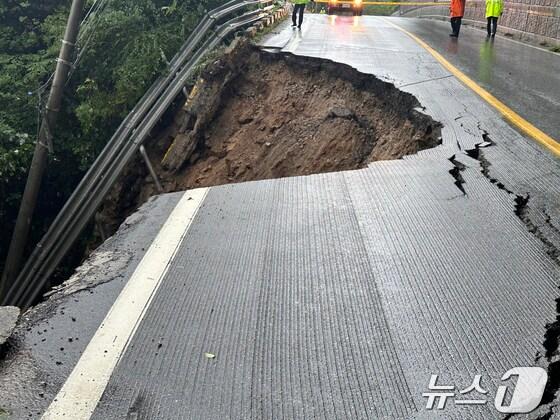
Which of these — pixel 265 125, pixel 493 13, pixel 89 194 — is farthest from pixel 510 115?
pixel 493 13

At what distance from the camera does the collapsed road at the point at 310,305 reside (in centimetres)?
244

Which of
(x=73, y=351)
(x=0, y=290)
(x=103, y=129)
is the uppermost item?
(x=73, y=351)

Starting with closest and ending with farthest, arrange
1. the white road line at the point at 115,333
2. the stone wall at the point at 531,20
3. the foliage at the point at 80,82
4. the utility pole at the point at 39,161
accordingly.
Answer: the white road line at the point at 115,333, the utility pole at the point at 39,161, the foliage at the point at 80,82, the stone wall at the point at 531,20

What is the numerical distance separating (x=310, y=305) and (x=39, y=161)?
9.41m

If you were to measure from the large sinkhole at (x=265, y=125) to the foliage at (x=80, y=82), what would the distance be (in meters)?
1.29

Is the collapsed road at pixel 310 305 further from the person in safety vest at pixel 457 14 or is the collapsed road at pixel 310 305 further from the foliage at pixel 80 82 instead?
the person in safety vest at pixel 457 14

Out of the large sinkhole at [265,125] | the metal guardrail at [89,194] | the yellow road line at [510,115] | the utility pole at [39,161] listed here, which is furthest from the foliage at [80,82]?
the yellow road line at [510,115]

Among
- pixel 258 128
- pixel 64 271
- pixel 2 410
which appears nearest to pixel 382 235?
pixel 2 410

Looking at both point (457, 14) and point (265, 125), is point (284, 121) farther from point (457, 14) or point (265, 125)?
point (457, 14)

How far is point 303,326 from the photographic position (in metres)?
2.91

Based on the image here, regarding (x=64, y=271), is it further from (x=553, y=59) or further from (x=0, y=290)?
(x=553, y=59)

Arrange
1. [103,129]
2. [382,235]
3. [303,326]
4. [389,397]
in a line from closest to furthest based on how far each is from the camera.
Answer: [389,397]
[303,326]
[382,235]
[103,129]

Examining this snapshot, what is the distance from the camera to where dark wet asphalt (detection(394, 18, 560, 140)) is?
7.24 metres

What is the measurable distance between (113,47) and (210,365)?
11754 millimetres
